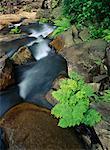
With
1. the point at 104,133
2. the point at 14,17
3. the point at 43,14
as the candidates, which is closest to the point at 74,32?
the point at 43,14

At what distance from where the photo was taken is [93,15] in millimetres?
10148

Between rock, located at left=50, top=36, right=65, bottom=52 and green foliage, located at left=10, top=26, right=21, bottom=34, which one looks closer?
rock, located at left=50, top=36, right=65, bottom=52

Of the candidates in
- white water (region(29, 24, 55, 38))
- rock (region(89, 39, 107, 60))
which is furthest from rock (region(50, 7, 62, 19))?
rock (region(89, 39, 107, 60))

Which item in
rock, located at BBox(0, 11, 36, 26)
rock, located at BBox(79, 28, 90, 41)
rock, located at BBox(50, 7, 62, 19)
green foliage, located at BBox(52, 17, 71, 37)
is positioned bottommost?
rock, located at BBox(0, 11, 36, 26)

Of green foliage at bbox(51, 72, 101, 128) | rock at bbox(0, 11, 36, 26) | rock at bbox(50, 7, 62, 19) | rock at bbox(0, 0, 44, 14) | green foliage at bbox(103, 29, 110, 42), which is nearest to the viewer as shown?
green foliage at bbox(51, 72, 101, 128)

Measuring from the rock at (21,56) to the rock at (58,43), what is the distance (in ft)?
3.68

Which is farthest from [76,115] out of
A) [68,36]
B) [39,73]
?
[68,36]

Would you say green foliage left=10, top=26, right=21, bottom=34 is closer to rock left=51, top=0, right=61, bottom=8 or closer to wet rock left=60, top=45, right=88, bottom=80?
rock left=51, top=0, right=61, bottom=8

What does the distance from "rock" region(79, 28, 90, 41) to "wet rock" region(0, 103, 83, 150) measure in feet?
12.8

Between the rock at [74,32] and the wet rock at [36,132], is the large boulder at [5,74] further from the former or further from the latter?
the rock at [74,32]

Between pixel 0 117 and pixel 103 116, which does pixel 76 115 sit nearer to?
pixel 103 116

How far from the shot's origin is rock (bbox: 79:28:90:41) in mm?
9823

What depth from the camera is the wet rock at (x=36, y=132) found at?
5.73 metres

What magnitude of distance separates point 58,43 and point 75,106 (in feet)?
15.7
